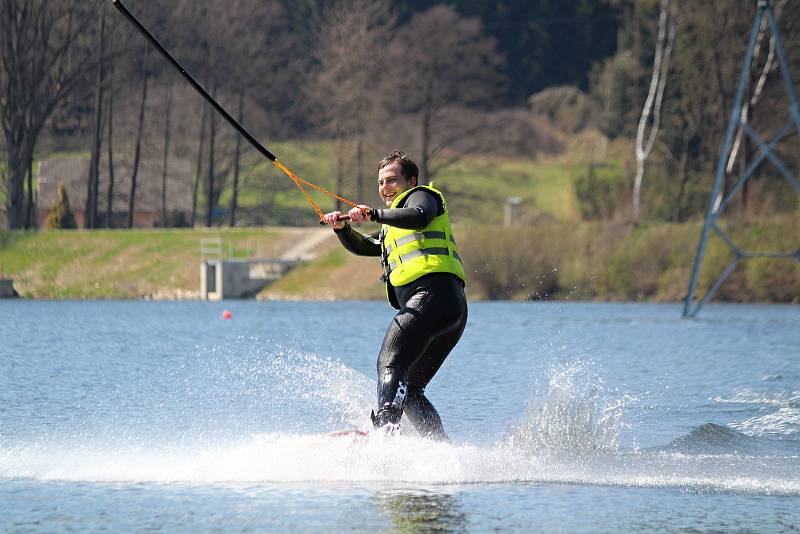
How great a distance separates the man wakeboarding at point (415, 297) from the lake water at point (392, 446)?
293 mm

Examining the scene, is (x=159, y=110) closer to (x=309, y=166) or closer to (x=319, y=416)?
(x=309, y=166)

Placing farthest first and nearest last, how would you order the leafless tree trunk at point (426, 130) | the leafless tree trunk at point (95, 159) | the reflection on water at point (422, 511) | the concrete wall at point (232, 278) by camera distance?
the leafless tree trunk at point (426, 130) → the leafless tree trunk at point (95, 159) → the concrete wall at point (232, 278) → the reflection on water at point (422, 511)

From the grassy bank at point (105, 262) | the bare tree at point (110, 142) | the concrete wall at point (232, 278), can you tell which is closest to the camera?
the concrete wall at point (232, 278)

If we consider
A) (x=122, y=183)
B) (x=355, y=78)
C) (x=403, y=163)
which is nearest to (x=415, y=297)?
(x=403, y=163)

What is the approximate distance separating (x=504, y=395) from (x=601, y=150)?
6119cm

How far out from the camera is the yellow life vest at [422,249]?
893 centimetres

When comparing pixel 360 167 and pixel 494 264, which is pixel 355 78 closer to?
pixel 360 167

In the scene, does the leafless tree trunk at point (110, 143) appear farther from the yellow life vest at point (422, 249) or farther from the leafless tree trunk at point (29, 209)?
the yellow life vest at point (422, 249)

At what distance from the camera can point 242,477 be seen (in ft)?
30.3

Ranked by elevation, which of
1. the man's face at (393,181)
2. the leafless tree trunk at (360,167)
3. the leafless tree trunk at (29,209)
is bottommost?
the leafless tree trunk at (29,209)

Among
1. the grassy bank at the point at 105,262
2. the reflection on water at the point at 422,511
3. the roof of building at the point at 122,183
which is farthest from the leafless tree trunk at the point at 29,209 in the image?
the reflection on water at the point at 422,511

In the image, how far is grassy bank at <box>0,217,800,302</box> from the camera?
1619 inches

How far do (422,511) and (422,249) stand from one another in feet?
5.39

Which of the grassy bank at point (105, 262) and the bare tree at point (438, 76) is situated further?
the bare tree at point (438, 76)
